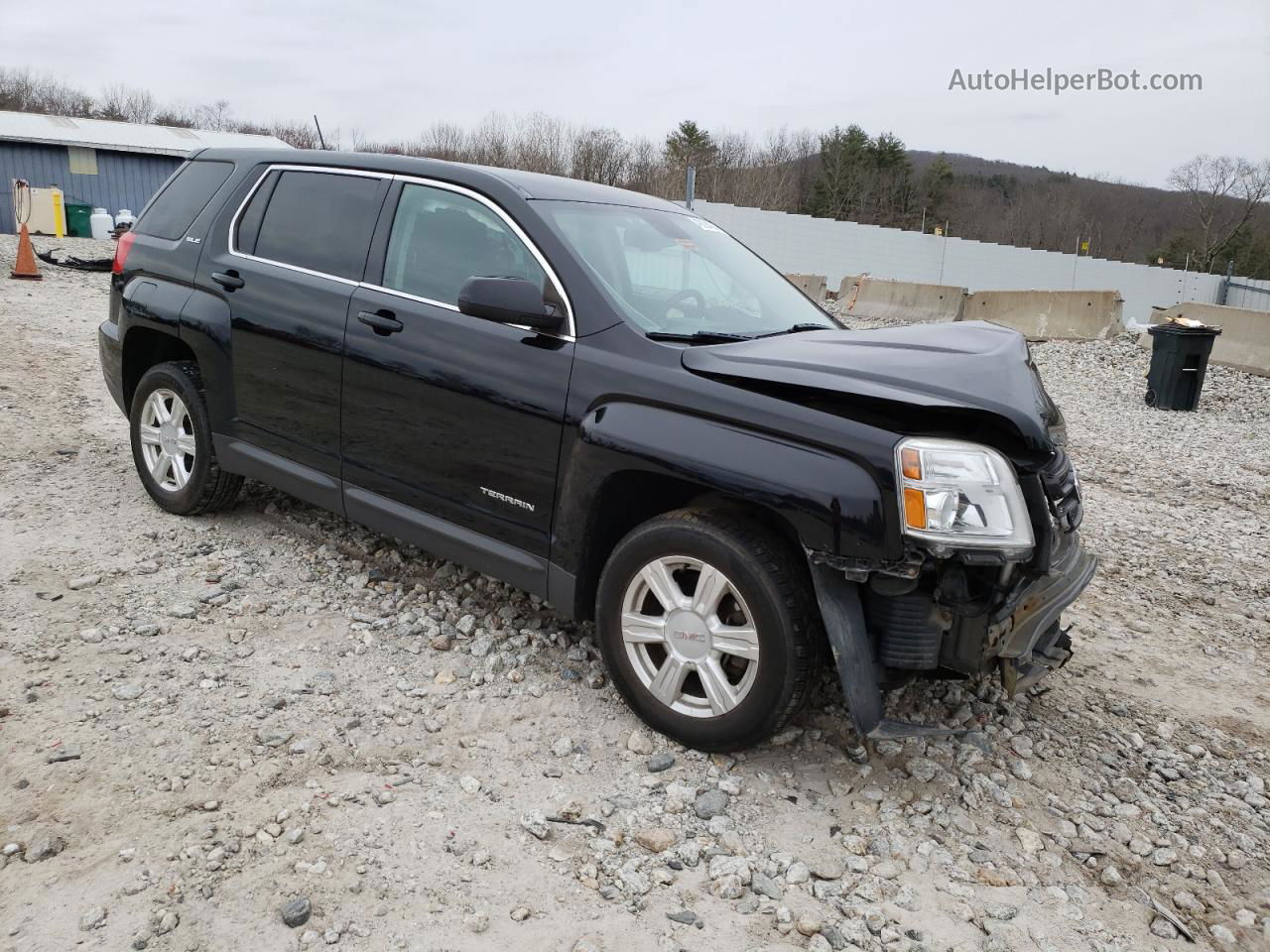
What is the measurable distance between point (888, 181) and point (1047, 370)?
6422cm

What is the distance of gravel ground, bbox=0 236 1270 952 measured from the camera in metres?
2.59

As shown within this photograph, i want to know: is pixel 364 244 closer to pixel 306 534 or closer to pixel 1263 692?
pixel 306 534

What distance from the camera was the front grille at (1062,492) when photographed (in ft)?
9.75

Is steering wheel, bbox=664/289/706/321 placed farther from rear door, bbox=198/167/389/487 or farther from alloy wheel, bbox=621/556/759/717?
rear door, bbox=198/167/389/487

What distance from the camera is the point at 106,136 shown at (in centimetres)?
4056

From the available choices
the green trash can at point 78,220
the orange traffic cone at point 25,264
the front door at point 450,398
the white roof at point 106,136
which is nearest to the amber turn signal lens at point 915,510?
the front door at point 450,398

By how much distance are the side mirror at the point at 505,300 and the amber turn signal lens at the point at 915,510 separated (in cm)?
144

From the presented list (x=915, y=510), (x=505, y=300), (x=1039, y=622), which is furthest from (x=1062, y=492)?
(x=505, y=300)

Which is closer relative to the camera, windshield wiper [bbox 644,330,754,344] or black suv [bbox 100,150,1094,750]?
black suv [bbox 100,150,1094,750]

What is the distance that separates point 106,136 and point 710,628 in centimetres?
4630

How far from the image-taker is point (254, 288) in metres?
4.49

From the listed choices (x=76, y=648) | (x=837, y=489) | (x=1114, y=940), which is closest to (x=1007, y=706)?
(x=1114, y=940)

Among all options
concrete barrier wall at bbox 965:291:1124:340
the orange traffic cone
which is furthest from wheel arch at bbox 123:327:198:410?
the orange traffic cone

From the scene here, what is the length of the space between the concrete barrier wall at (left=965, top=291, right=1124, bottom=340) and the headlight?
1342cm
